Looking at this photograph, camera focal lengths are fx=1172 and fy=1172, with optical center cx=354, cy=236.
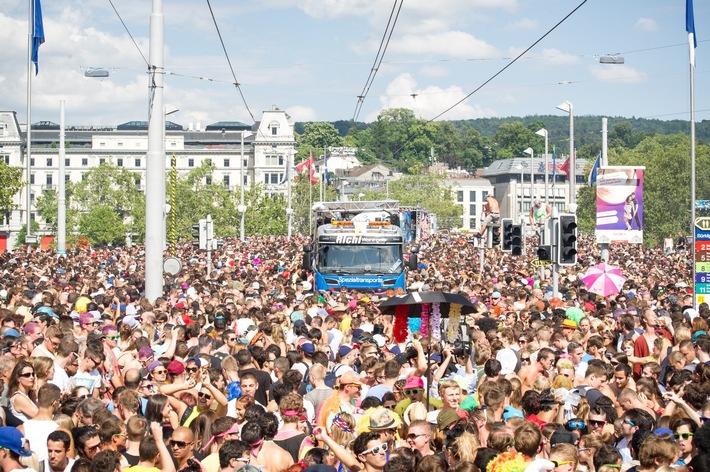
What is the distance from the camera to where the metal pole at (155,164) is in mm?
21578

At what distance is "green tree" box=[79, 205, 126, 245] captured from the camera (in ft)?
331

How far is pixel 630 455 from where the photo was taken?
→ 848 centimetres

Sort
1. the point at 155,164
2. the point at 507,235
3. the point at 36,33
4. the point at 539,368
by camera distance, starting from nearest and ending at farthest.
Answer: the point at 539,368
the point at 155,164
the point at 507,235
the point at 36,33

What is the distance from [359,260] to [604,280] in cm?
935

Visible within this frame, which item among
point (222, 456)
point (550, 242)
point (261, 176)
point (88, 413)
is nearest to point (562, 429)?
point (222, 456)

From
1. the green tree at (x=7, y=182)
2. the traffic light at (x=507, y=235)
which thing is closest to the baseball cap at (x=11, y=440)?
the traffic light at (x=507, y=235)

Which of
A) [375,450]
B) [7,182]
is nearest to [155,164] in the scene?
[375,450]

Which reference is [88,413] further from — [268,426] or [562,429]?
[562,429]

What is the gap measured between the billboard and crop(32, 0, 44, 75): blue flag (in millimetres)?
16418

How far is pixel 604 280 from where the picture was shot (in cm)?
2141

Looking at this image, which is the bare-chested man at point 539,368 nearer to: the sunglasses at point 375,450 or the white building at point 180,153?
the sunglasses at point 375,450

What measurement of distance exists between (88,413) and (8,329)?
17.4 feet

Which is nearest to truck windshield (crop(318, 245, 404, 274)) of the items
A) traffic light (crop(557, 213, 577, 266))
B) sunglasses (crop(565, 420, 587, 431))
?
traffic light (crop(557, 213, 577, 266))

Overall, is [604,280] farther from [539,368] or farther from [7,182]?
[7,182]
